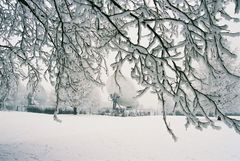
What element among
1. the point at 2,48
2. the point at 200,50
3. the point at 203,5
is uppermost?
the point at 2,48

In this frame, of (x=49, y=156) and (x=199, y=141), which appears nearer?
(x=49, y=156)

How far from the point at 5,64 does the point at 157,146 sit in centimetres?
768

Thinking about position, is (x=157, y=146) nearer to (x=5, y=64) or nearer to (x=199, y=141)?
(x=199, y=141)

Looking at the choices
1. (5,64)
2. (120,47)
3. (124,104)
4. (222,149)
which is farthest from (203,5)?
(124,104)

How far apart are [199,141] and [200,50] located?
40.0 feet

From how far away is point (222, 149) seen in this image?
12.7m

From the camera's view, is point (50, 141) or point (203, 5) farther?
point (50, 141)

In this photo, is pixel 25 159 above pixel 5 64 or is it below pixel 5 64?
below

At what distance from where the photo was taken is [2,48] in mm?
6652

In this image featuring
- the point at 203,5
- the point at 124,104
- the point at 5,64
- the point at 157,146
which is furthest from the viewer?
the point at 124,104

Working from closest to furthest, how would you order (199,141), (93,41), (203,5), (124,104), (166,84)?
(203,5), (166,84), (93,41), (199,141), (124,104)

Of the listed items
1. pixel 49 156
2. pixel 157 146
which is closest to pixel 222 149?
Answer: pixel 157 146

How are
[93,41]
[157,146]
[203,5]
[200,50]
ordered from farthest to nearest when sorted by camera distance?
[157,146]
[93,41]
[200,50]
[203,5]

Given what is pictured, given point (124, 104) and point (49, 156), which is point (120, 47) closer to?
point (49, 156)
